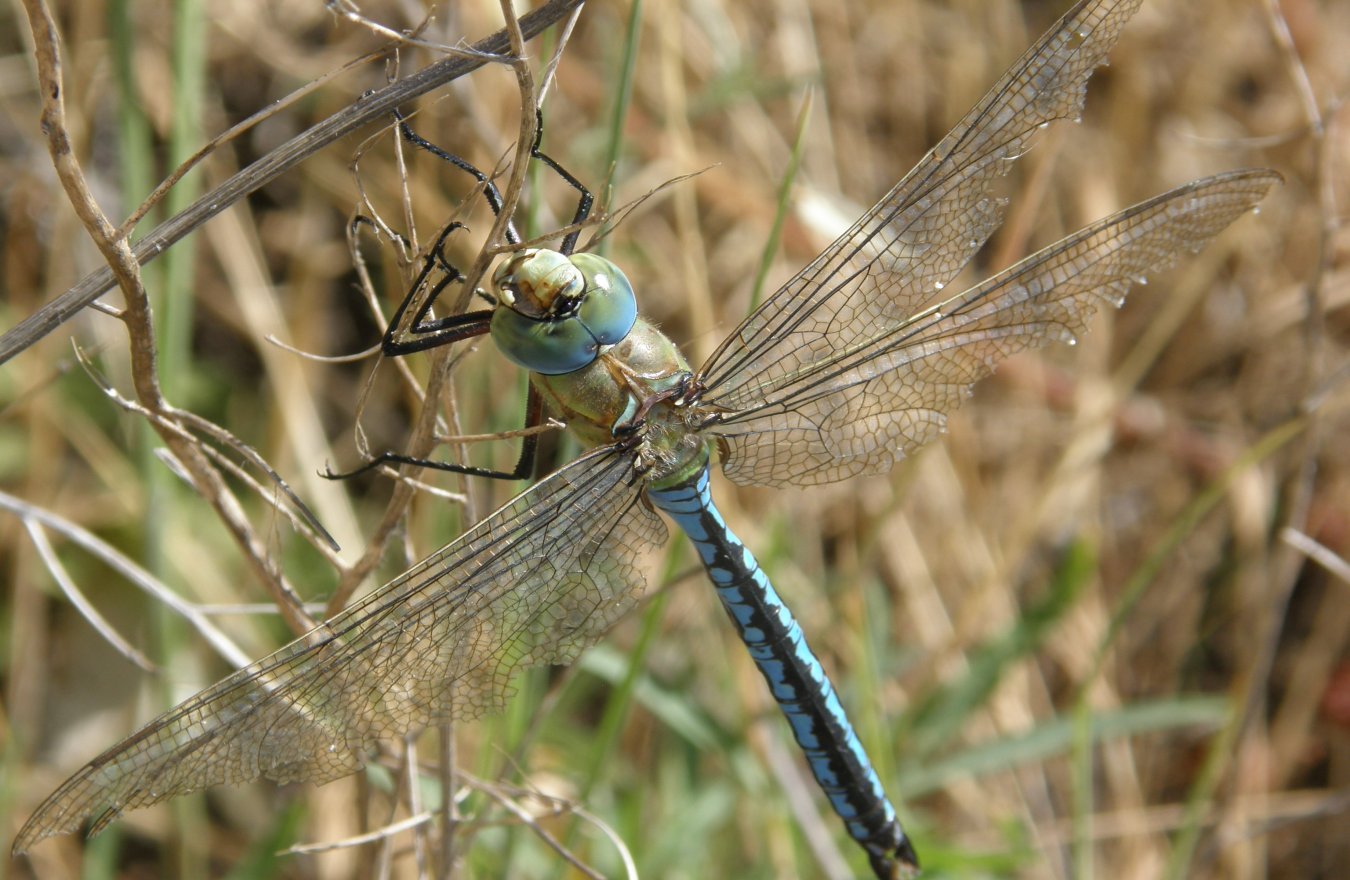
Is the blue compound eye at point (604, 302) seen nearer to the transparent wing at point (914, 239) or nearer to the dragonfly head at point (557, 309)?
the dragonfly head at point (557, 309)

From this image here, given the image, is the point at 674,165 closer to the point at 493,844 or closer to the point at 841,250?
the point at 841,250

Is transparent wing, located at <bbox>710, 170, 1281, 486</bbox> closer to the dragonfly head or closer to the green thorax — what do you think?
the green thorax

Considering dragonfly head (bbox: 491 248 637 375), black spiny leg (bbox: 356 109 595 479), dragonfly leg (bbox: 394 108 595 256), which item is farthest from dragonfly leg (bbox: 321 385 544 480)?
dragonfly leg (bbox: 394 108 595 256)

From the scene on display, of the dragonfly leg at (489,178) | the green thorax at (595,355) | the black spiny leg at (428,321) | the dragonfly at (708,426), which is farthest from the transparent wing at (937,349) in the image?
the black spiny leg at (428,321)

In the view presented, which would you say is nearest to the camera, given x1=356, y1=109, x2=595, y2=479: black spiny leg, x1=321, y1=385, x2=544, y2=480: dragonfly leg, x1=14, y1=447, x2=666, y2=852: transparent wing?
x1=14, y1=447, x2=666, y2=852: transparent wing

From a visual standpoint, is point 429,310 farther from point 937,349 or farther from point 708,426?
point 937,349

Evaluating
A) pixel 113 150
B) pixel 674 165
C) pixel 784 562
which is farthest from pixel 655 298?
pixel 113 150

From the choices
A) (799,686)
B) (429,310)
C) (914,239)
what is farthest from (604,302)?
(799,686)

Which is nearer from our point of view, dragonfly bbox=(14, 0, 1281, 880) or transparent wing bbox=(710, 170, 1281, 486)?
dragonfly bbox=(14, 0, 1281, 880)
